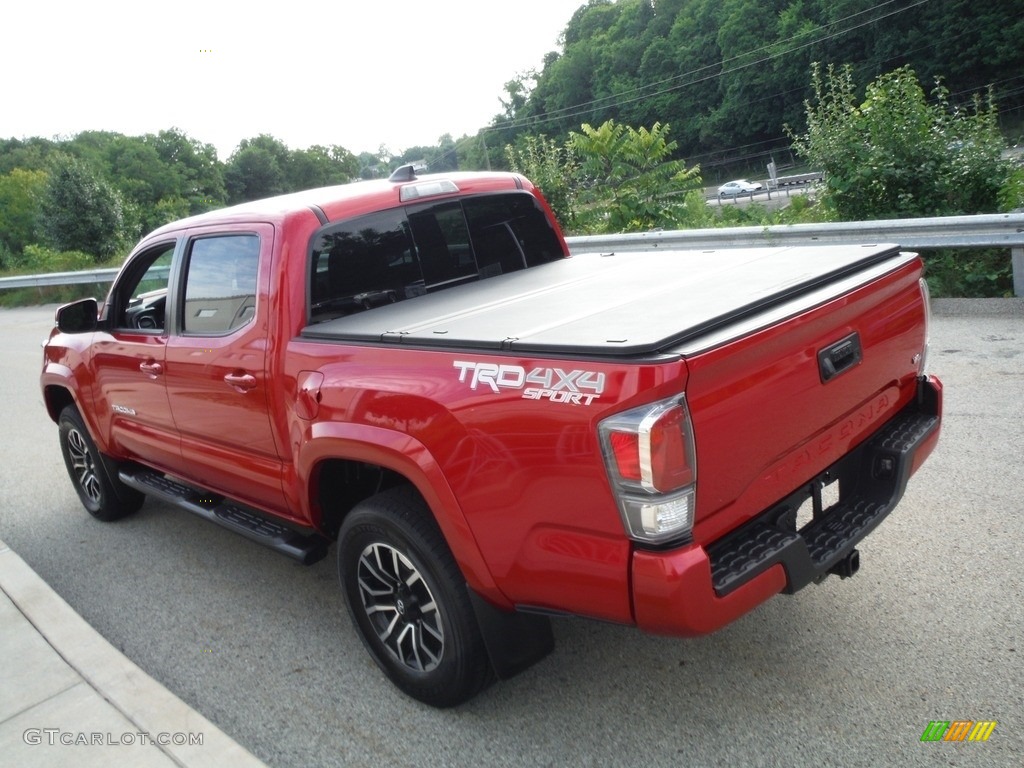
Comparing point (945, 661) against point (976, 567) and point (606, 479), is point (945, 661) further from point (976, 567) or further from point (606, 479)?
point (606, 479)

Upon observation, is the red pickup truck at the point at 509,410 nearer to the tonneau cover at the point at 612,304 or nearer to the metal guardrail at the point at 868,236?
the tonneau cover at the point at 612,304

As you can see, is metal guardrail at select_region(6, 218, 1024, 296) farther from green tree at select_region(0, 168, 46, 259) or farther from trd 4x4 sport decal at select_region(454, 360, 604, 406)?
green tree at select_region(0, 168, 46, 259)

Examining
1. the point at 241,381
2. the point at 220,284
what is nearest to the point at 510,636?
the point at 241,381

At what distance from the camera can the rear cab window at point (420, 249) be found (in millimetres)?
3941

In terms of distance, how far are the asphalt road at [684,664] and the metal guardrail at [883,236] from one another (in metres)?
2.81

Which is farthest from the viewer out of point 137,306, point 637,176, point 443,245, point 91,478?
point 637,176

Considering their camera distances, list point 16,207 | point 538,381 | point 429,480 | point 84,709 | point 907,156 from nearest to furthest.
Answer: point 538,381, point 429,480, point 84,709, point 907,156, point 16,207

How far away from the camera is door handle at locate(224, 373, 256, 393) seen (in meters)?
3.82

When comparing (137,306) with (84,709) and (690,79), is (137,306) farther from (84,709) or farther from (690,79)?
(690,79)

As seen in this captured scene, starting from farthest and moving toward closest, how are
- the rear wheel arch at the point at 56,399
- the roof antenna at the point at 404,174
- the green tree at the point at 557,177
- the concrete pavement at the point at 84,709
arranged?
the green tree at the point at 557,177, the rear wheel arch at the point at 56,399, the roof antenna at the point at 404,174, the concrete pavement at the point at 84,709

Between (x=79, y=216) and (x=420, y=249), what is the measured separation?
1236 inches

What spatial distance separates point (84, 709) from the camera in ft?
11.6

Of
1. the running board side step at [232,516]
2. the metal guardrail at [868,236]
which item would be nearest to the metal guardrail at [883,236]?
the metal guardrail at [868,236]

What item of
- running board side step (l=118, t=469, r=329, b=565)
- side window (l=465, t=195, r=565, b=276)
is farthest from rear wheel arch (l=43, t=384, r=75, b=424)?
side window (l=465, t=195, r=565, b=276)
